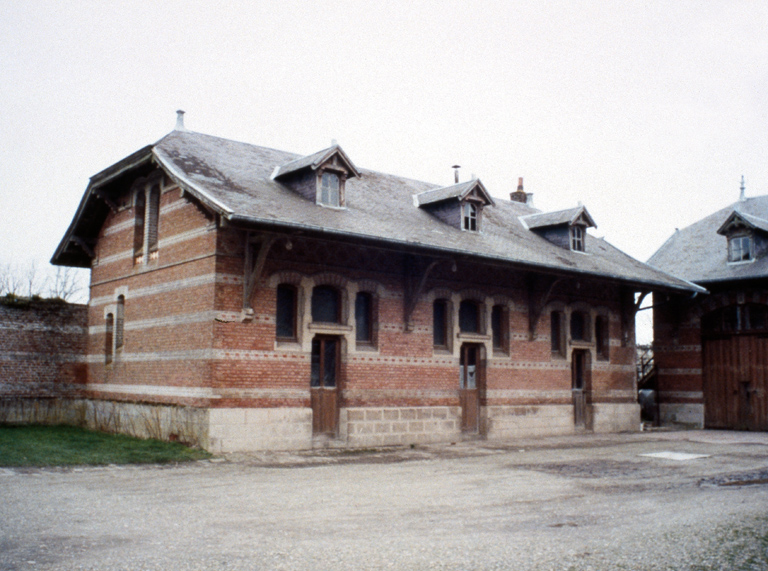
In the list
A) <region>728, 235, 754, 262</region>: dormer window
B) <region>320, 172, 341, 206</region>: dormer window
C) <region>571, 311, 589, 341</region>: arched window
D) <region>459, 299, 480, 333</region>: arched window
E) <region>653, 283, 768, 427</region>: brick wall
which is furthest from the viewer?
<region>653, 283, 768, 427</region>: brick wall

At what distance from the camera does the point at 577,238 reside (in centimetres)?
2233

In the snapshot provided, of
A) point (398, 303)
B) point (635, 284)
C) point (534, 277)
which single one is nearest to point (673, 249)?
point (635, 284)

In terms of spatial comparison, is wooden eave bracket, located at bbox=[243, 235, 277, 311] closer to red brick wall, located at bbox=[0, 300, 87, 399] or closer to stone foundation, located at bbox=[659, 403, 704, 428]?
red brick wall, located at bbox=[0, 300, 87, 399]

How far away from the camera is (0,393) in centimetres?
1816

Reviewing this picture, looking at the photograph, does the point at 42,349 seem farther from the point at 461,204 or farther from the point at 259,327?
the point at 461,204

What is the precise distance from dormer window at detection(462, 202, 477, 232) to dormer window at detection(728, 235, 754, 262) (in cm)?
914

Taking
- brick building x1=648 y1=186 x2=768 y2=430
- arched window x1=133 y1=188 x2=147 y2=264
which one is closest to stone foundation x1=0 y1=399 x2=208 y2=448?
arched window x1=133 y1=188 x2=147 y2=264

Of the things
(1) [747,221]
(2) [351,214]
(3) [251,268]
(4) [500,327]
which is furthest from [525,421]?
(1) [747,221]

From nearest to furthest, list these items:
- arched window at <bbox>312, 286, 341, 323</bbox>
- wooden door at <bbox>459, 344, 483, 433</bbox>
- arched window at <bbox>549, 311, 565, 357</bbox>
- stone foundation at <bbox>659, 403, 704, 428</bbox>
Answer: arched window at <bbox>312, 286, 341, 323</bbox>
wooden door at <bbox>459, 344, 483, 433</bbox>
arched window at <bbox>549, 311, 565, 357</bbox>
stone foundation at <bbox>659, 403, 704, 428</bbox>

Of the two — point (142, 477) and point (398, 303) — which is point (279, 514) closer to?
point (142, 477)

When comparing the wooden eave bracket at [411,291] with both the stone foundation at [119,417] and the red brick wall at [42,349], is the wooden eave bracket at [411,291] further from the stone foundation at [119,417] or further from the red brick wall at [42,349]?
the red brick wall at [42,349]

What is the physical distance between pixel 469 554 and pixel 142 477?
6.58m

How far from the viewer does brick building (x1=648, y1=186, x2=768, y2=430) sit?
2234 centimetres

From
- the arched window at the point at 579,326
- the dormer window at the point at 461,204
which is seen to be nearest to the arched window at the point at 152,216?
the dormer window at the point at 461,204
